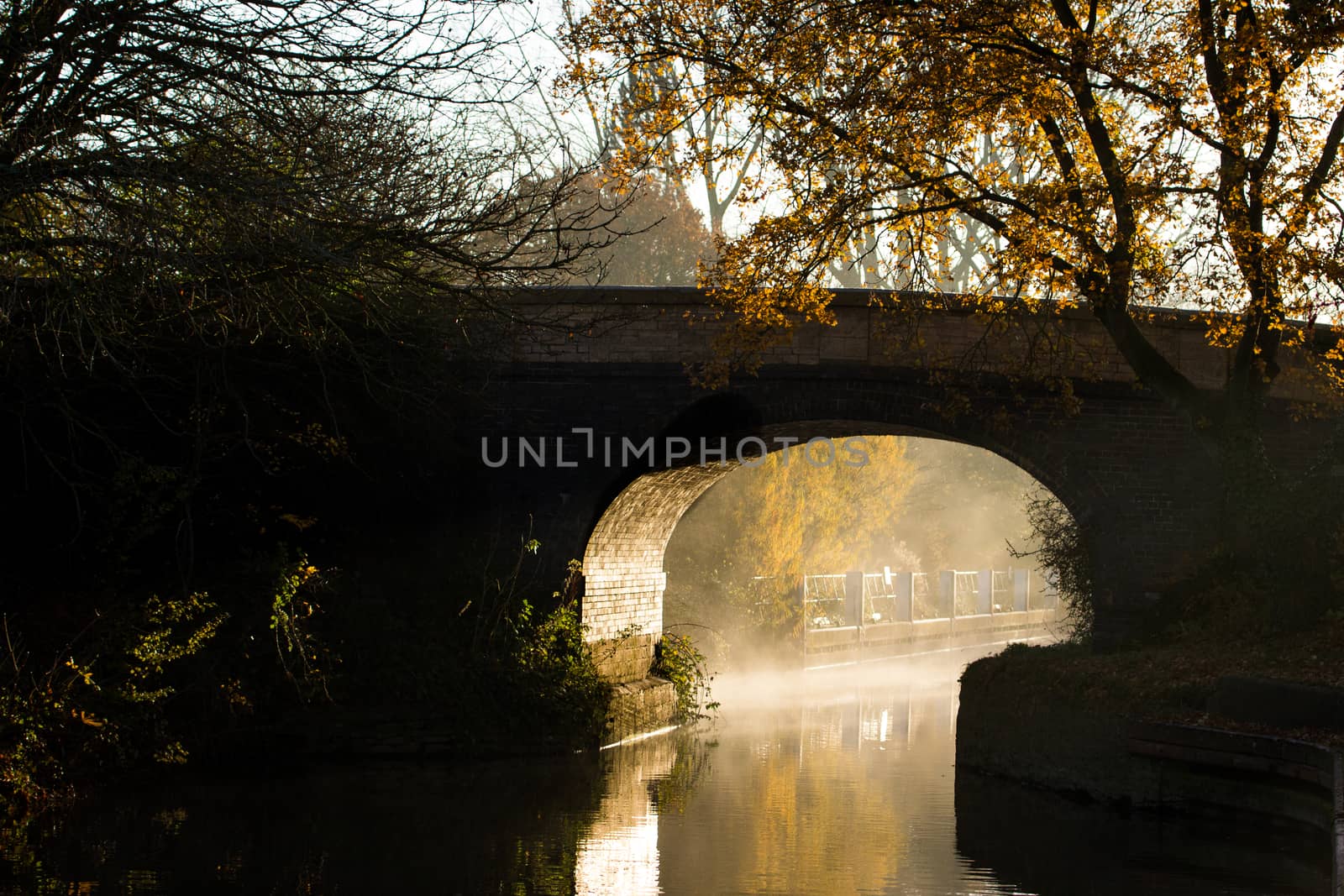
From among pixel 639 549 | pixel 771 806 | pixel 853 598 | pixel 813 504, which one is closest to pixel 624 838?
pixel 771 806

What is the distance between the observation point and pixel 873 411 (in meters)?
→ 14.0

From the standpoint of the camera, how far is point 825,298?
13008 mm

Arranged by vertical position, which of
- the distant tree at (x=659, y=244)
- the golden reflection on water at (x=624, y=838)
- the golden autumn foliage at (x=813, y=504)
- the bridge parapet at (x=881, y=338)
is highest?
the distant tree at (x=659, y=244)

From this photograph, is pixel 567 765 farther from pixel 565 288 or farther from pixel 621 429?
pixel 565 288

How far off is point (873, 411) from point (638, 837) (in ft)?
19.0

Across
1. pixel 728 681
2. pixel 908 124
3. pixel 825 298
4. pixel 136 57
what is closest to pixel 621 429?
pixel 825 298

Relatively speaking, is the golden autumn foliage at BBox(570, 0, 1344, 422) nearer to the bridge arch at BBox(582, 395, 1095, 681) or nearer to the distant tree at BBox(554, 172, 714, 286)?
the bridge arch at BBox(582, 395, 1095, 681)

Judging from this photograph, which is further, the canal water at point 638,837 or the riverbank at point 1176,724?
the riverbank at point 1176,724

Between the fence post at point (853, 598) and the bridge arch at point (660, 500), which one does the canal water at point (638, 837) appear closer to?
the bridge arch at point (660, 500)

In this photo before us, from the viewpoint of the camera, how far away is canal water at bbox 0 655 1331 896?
7.96m

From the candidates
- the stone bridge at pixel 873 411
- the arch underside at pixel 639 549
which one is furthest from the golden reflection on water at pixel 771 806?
the stone bridge at pixel 873 411

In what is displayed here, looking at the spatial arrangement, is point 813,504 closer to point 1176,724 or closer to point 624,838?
point 1176,724

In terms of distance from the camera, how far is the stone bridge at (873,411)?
1350cm

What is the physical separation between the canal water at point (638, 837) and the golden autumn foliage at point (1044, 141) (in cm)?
383
